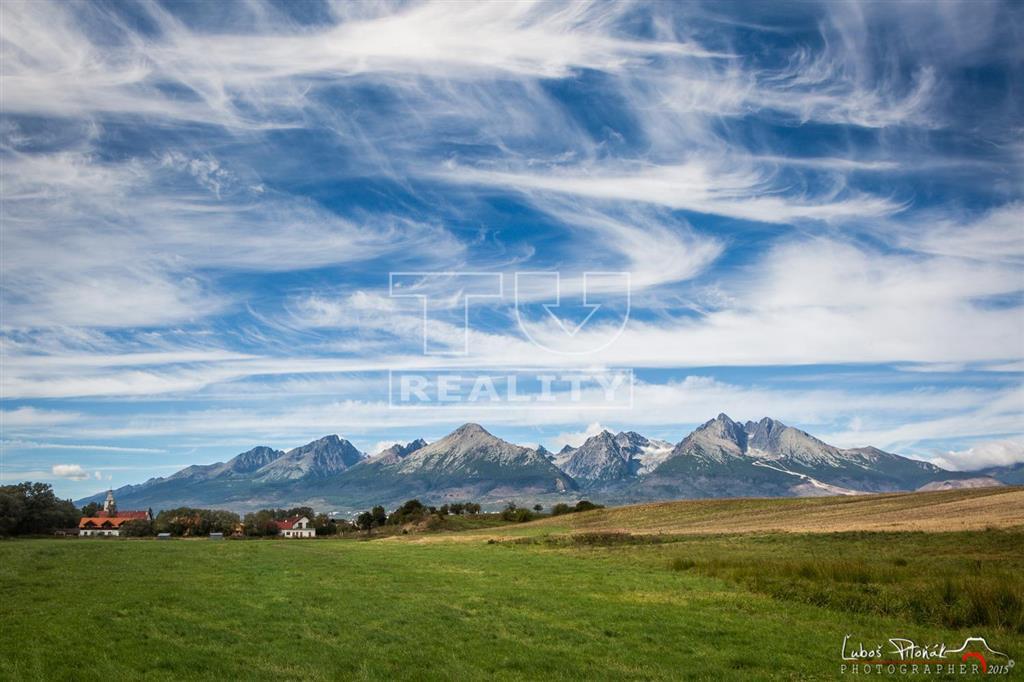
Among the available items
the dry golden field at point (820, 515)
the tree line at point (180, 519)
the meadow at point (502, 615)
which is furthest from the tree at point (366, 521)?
the meadow at point (502, 615)

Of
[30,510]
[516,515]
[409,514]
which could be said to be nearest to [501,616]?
[30,510]

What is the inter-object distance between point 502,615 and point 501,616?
228 mm

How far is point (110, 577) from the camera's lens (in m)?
37.0

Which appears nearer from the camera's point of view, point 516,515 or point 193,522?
point 193,522

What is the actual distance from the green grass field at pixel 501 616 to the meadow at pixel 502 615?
0.10 metres

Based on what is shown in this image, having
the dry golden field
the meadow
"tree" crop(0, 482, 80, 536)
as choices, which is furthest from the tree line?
the meadow

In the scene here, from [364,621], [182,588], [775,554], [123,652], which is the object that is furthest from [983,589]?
[182,588]

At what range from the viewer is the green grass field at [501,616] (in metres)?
20.5

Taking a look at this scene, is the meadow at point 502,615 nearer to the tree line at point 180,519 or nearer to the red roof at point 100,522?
the tree line at point 180,519

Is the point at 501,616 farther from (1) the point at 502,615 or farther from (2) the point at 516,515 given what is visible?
(2) the point at 516,515

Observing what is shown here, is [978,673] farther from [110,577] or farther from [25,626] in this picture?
[110,577]

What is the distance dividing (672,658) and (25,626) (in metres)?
23.7

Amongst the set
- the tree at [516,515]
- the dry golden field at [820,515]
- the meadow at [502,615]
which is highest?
the meadow at [502,615]

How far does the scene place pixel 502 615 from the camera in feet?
92.7
